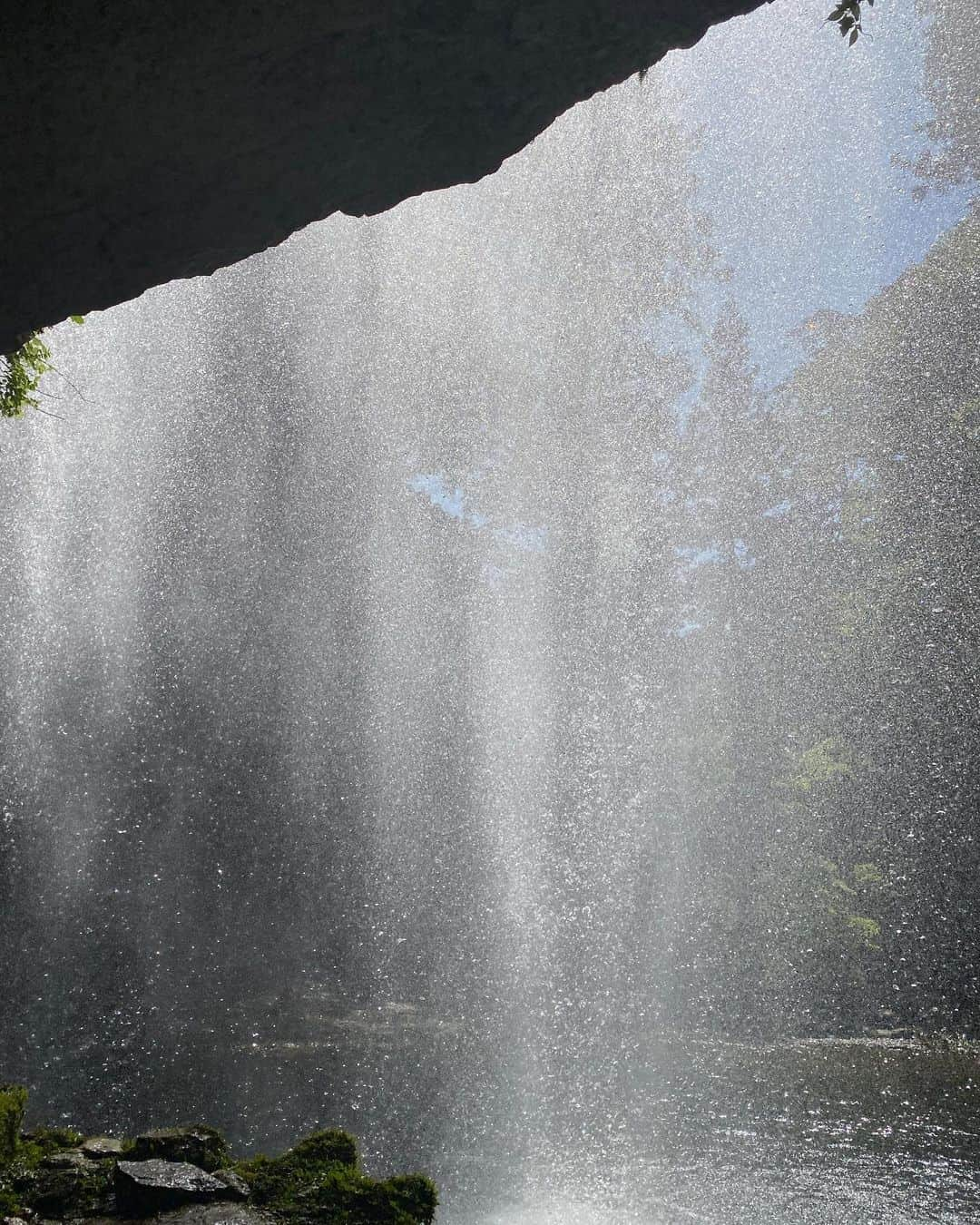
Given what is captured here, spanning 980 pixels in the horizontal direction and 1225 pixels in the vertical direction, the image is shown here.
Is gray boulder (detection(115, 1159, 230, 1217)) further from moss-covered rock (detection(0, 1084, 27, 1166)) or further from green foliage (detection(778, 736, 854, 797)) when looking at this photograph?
green foliage (detection(778, 736, 854, 797))

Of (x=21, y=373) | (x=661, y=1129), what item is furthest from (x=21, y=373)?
(x=661, y=1129)

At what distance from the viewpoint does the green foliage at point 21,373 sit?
5445 millimetres

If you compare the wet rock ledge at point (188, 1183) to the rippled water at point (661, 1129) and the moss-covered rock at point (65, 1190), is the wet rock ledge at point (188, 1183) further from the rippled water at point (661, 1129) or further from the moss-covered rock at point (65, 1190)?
the rippled water at point (661, 1129)

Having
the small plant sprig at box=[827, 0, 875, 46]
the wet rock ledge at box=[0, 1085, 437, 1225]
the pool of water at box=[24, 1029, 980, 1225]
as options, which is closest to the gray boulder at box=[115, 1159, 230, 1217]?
the wet rock ledge at box=[0, 1085, 437, 1225]

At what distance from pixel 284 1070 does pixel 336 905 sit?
8.64m

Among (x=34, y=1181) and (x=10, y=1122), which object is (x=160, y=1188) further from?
(x=10, y=1122)

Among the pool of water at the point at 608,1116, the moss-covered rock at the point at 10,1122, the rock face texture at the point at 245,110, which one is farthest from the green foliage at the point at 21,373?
the pool of water at the point at 608,1116

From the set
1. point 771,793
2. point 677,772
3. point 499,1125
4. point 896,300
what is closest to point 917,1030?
point 771,793

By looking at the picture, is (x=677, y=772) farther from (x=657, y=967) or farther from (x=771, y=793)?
(x=657, y=967)

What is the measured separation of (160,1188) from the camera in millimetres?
4410

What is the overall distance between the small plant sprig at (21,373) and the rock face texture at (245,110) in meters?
2.58

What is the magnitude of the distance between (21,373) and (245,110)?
3.52 m

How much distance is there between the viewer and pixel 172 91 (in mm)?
2773

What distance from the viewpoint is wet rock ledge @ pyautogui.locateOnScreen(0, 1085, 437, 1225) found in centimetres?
437
